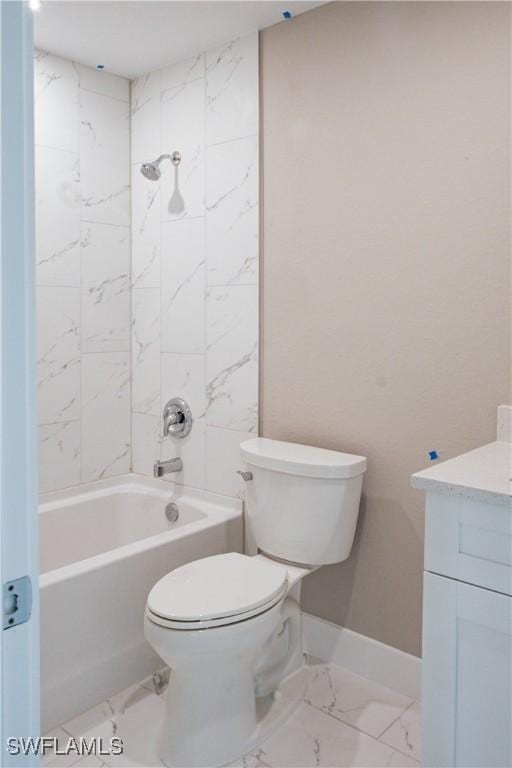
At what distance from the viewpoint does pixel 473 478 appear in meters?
1.40

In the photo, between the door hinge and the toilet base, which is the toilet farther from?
the door hinge

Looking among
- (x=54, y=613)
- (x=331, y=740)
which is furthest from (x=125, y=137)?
(x=331, y=740)

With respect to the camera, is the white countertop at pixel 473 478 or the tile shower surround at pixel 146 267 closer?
the white countertop at pixel 473 478

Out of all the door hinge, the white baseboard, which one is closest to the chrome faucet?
the white baseboard

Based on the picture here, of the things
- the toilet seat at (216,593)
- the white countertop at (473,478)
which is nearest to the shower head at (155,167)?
the toilet seat at (216,593)

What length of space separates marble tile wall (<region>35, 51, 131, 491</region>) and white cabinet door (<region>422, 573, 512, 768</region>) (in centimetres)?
182

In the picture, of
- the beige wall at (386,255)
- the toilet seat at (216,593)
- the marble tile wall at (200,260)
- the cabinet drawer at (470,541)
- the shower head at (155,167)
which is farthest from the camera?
the shower head at (155,167)

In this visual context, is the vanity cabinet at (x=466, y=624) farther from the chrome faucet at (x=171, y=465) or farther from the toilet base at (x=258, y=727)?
the chrome faucet at (x=171, y=465)

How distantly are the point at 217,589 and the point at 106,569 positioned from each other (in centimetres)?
43

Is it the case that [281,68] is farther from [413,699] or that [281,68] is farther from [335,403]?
[413,699]

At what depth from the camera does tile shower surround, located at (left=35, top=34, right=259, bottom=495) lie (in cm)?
253

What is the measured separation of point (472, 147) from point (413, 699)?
71.1 inches

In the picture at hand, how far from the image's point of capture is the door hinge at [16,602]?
2.33 feet

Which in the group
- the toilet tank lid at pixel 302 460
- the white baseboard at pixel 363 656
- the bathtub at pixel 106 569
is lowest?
the white baseboard at pixel 363 656
